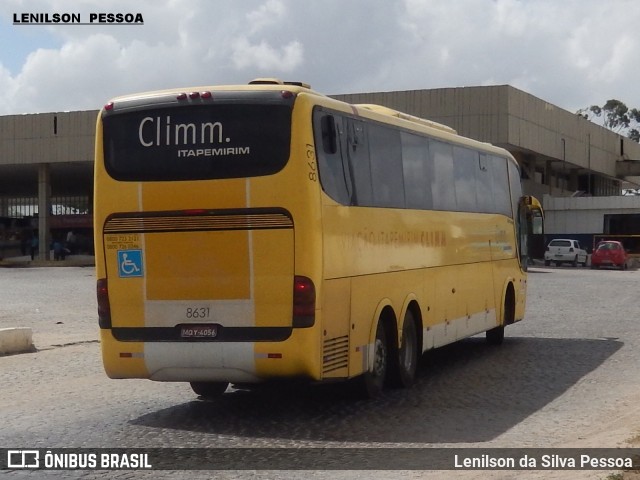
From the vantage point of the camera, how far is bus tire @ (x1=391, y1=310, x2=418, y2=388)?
1340cm

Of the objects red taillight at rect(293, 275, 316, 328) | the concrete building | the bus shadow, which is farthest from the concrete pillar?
red taillight at rect(293, 275, 316, 328)

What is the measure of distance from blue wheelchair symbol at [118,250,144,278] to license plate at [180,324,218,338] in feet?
2.48

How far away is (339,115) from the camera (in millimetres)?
11906

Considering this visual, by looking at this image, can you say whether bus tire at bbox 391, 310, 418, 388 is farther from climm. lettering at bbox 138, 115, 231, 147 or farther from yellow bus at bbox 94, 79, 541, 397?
climm. lettering at bbox 138, 115, 231, 147

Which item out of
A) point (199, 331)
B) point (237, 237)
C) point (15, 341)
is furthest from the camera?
point (15, 341)

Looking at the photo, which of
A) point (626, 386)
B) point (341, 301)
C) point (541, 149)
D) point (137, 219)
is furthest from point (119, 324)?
point (541, 149)

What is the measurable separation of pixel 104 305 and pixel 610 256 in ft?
169

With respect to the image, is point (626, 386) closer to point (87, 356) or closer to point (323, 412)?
point (323, 412)

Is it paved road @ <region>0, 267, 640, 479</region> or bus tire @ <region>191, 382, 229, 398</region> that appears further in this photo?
bus tire @ <region>191, 382, 229, 398</region>

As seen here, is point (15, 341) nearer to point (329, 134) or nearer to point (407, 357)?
point (407, 357)

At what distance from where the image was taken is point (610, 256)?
59969mm

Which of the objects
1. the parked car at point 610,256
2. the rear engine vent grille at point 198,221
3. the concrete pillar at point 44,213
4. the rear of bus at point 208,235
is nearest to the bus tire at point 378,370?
the rear of bus at point 208,235

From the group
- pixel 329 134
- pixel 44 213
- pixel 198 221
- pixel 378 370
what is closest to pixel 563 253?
pixel 44 213

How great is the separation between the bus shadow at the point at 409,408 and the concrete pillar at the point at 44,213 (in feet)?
186
